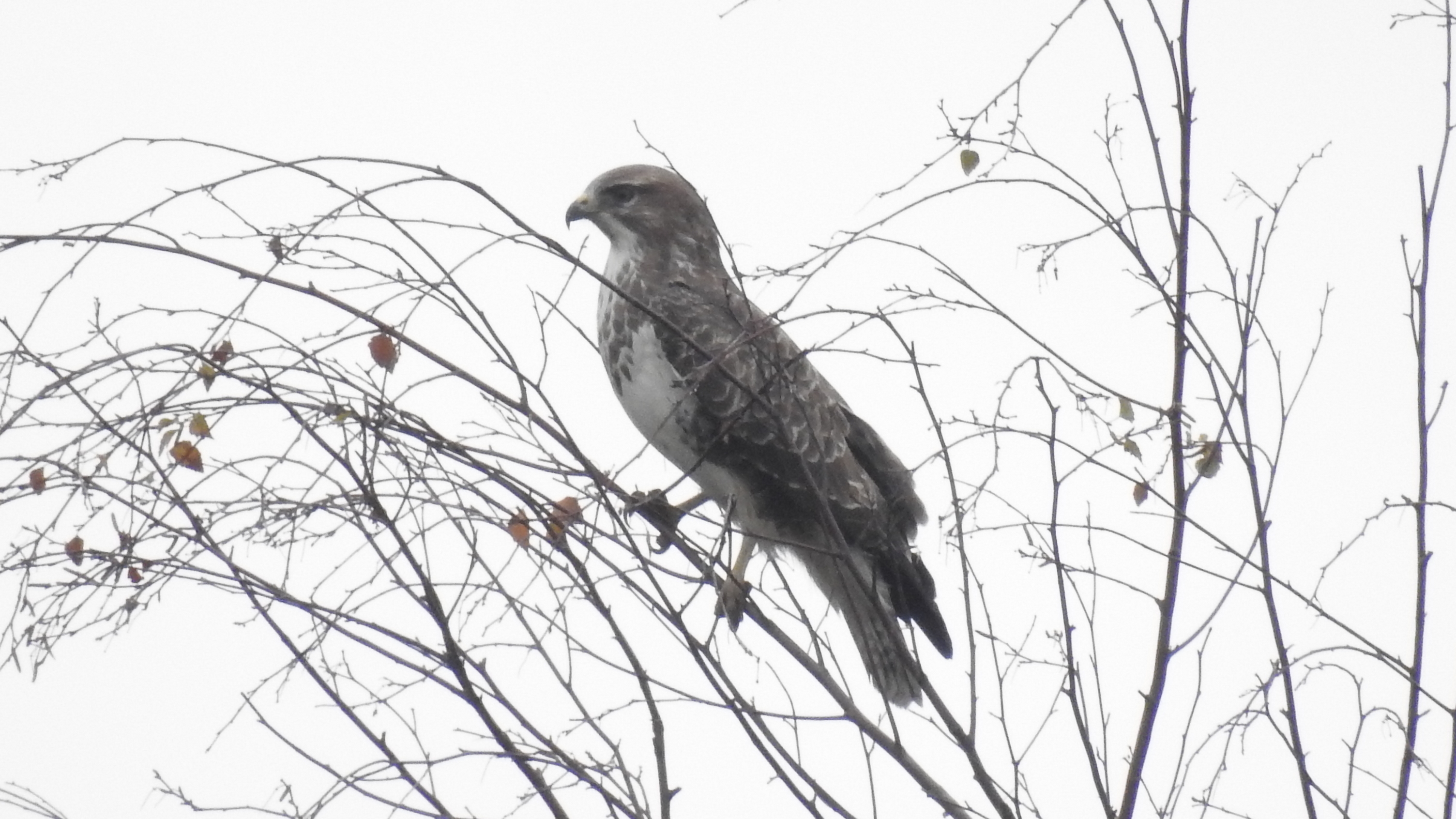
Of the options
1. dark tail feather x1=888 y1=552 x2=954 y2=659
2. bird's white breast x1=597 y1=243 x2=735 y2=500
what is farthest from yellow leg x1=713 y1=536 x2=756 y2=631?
dark tail feather x1=888 y1=552 x2=954 y2=659

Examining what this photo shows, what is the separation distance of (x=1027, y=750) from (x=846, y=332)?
0.83 meters

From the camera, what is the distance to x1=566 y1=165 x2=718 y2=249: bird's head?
4.89 meters

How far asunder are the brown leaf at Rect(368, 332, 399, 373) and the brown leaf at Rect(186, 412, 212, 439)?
297 mm

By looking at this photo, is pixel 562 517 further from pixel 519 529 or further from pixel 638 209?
pixel 638 209

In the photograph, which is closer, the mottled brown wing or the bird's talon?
the bird's talon

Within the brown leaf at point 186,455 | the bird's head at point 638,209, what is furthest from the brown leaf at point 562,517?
the bird's head at point 638,209

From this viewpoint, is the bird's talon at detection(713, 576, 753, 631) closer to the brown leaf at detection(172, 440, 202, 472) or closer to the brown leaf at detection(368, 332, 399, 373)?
the brown leaf at detection(368, 332, 399, 373)

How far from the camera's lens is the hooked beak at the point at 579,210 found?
16.1 ft

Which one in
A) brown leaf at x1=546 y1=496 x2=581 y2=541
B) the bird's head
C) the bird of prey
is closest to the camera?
brown leaf at x1=546 y1=496 x2=581 y2=541

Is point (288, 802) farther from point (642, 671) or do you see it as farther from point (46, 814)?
point (642, 671)

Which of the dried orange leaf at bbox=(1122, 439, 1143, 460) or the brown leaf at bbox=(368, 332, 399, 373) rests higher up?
the dried orange leaf at bbox=(1122, 439, 1143, 460)

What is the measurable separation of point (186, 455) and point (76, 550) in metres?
0.25

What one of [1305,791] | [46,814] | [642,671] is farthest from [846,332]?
[46,814]

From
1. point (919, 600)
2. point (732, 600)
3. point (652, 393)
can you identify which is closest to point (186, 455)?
point (732, 600)
